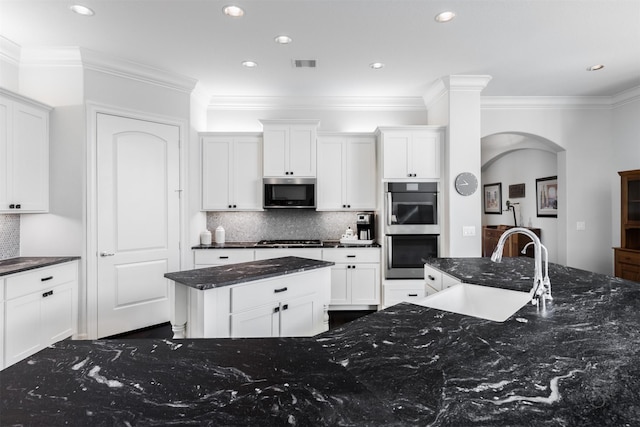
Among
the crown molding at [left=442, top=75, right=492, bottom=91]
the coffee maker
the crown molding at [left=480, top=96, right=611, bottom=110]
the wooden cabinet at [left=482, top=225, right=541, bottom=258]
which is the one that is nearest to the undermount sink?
the coffee maker

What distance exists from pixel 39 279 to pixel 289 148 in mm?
2878

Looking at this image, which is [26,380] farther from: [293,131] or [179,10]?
[293,131]

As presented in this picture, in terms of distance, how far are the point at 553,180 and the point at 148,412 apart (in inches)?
267

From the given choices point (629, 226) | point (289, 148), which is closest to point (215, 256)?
point (289, 148)

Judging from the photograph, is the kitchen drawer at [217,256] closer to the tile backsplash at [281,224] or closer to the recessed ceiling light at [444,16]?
the tile backsplash at [281,224]

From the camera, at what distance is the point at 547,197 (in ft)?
19.3

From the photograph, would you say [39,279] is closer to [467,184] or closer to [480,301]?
[480,301]

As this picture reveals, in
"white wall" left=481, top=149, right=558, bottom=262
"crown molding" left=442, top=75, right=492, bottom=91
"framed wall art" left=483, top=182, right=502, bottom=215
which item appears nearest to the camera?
"crown molding" left=442, top=75, right=492, bottom=91

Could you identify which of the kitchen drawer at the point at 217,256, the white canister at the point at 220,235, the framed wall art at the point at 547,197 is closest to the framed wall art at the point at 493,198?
the framed wall art at the point at 547,197

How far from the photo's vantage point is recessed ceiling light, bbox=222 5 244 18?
2.55 metres

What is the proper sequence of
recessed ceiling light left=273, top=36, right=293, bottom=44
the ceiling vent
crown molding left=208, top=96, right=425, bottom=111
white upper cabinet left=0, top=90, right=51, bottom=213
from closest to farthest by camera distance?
white upper cabinet left=0, top=90, right=51, bottom=213 < recessed ceiling light left=273, top=36, right=293, bottom=44 < the ceiling vent < crown molding left=208, top=96, right=425, bottom=111

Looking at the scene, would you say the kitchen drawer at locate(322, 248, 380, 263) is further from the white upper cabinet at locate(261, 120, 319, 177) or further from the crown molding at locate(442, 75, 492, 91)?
the crown molding at locate(442, 75, 492, 91)

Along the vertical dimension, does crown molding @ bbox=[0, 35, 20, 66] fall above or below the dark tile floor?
above

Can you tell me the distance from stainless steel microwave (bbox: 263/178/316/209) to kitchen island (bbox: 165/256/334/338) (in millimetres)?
1660
